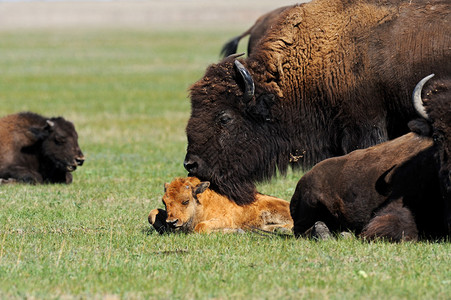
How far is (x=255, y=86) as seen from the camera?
35.3ft

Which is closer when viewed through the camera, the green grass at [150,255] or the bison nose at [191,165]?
the green grass at [150,255]

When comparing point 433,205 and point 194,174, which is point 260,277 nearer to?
point 433,205

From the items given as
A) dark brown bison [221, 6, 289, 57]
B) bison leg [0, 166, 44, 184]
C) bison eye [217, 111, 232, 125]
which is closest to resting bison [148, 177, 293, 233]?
bison eye [217, 111, 232, 125]

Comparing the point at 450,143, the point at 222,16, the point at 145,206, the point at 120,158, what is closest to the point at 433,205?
the point at 450,143

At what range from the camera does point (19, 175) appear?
15.2 meters

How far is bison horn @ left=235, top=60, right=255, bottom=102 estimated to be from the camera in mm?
10492

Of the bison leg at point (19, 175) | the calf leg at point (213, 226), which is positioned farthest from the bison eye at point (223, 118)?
the bison leg at point (19, 175)

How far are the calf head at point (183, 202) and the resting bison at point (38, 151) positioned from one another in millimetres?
6200

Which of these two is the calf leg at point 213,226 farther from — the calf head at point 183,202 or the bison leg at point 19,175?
the bison leg at point 19,175

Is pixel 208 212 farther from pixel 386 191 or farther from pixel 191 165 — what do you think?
pixel 386 191

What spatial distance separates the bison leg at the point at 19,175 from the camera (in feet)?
49.9

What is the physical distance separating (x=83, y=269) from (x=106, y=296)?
3.56ft

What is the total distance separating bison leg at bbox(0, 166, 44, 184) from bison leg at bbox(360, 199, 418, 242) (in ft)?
28.1

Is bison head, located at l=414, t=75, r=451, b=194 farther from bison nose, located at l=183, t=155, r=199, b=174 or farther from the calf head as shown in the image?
bison nose, located at l=183, t=155, r=199, b=174
